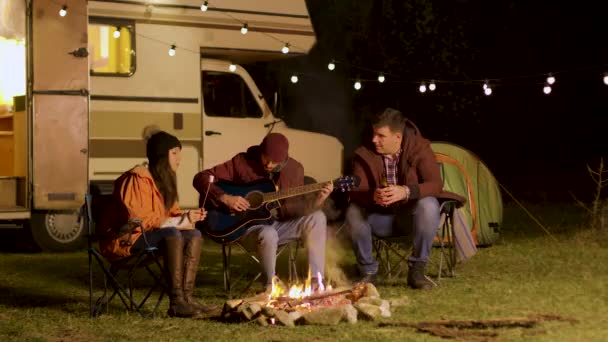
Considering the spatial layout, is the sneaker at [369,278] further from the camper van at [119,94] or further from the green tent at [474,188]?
the camper van at [119,94]

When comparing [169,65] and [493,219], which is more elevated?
[169,65]

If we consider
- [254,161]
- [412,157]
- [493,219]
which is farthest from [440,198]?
[493,219]

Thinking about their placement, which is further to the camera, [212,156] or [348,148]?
[348,148]

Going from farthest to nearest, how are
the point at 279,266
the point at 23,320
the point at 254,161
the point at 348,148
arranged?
the point at 348,148 < the point at 279,266 < the point at 254,161 < the point at 23,320

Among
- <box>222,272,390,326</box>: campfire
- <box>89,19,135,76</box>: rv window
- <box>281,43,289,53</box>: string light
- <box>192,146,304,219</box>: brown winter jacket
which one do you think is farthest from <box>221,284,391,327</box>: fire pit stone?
<box>281,43,289,53</box>: string light

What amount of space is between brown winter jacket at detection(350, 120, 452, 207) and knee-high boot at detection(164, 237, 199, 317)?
1.56 m

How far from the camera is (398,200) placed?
6.77m

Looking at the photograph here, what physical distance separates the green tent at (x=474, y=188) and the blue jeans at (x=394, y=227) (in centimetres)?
241

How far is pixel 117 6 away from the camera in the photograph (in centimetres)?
968

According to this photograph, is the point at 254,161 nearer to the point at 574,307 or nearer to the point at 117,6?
the point at 574,307

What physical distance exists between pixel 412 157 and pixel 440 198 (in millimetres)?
348

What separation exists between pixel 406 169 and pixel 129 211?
198cm

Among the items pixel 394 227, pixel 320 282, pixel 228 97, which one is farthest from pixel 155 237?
pixel 228 97

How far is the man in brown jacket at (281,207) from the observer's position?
6371 mm
